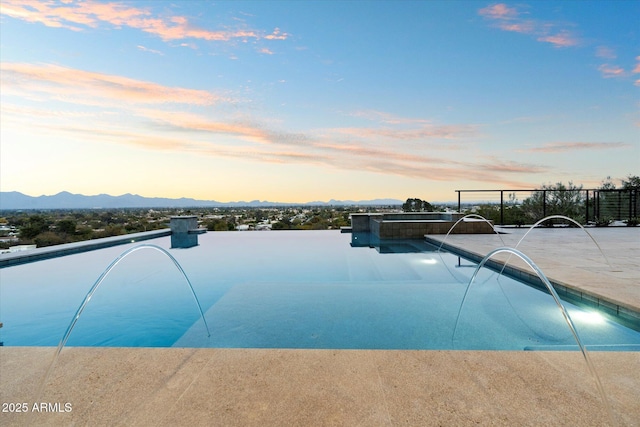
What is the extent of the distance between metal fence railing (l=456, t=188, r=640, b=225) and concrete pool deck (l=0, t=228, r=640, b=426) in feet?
39.7

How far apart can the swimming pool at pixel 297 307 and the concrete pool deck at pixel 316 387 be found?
81cm

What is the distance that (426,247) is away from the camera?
380 inches

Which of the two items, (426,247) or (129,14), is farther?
(426,247)

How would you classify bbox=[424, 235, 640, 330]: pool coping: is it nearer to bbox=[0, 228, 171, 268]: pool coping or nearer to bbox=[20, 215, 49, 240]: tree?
bbox=[0, 228, 171, 268]: pool coping

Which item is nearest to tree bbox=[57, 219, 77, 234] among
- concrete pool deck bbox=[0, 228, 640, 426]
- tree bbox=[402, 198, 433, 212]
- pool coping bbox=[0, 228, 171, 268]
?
pool coping bbox=[0, 228, 171, 268]

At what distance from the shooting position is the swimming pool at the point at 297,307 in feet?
11.6

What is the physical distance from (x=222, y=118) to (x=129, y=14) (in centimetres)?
468

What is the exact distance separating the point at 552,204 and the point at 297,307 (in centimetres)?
1561

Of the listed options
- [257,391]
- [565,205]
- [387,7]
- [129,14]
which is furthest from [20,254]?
[565,205]

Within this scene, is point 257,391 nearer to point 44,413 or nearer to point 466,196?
point 44,413

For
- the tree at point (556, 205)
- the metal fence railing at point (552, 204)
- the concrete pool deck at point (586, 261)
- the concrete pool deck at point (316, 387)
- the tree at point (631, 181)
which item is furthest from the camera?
the tree at point (631, 181)

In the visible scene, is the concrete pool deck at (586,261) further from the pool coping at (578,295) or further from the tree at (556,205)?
the tree at (556,205)

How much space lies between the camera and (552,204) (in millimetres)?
15234

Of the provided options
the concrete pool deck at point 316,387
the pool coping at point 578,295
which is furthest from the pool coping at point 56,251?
the pool coping at point 578,295
